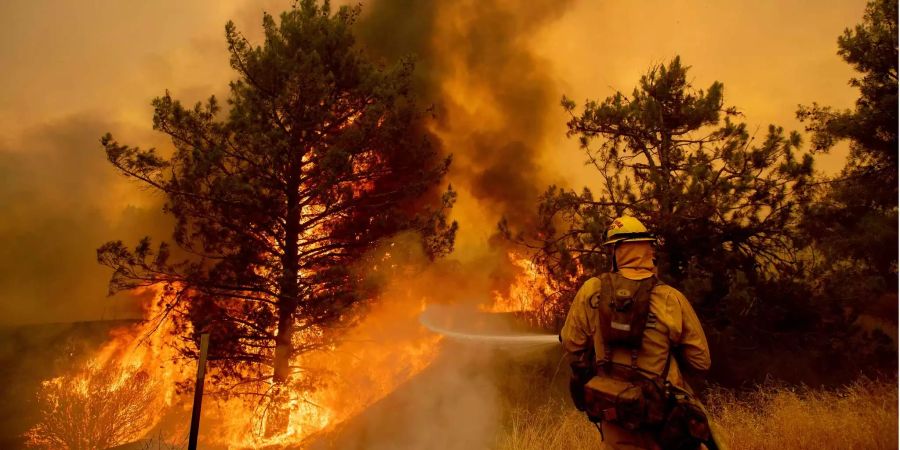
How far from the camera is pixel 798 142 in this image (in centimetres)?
781

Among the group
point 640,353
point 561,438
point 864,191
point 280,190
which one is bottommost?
point 561,438

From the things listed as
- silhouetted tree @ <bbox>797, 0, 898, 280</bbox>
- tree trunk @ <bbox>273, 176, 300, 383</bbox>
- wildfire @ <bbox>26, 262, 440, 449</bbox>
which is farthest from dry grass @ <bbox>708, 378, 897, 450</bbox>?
tree trunk @ <bbox>273, 176, 300, 383</bbox>

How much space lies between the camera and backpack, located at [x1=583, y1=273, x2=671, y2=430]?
3041 mm

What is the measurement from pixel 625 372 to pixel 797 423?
4246 millimetres

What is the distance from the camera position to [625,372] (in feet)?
10.6

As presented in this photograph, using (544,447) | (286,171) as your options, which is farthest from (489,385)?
(286,171)

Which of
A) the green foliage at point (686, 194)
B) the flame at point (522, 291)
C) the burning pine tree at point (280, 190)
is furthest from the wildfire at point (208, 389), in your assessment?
the green foliage at point (686, 194)

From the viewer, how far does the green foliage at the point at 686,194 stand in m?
7.91

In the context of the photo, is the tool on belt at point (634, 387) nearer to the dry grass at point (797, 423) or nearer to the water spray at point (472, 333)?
the dry grass at point (797, 423)

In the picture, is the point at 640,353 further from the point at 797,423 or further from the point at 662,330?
the point at 797,423

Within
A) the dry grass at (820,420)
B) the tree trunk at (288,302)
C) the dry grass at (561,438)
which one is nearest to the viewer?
the dry grass at (820,420)

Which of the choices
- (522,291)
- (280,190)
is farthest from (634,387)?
(522,291)

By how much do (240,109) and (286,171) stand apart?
1.59 m

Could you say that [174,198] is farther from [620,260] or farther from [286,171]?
[620,260]
